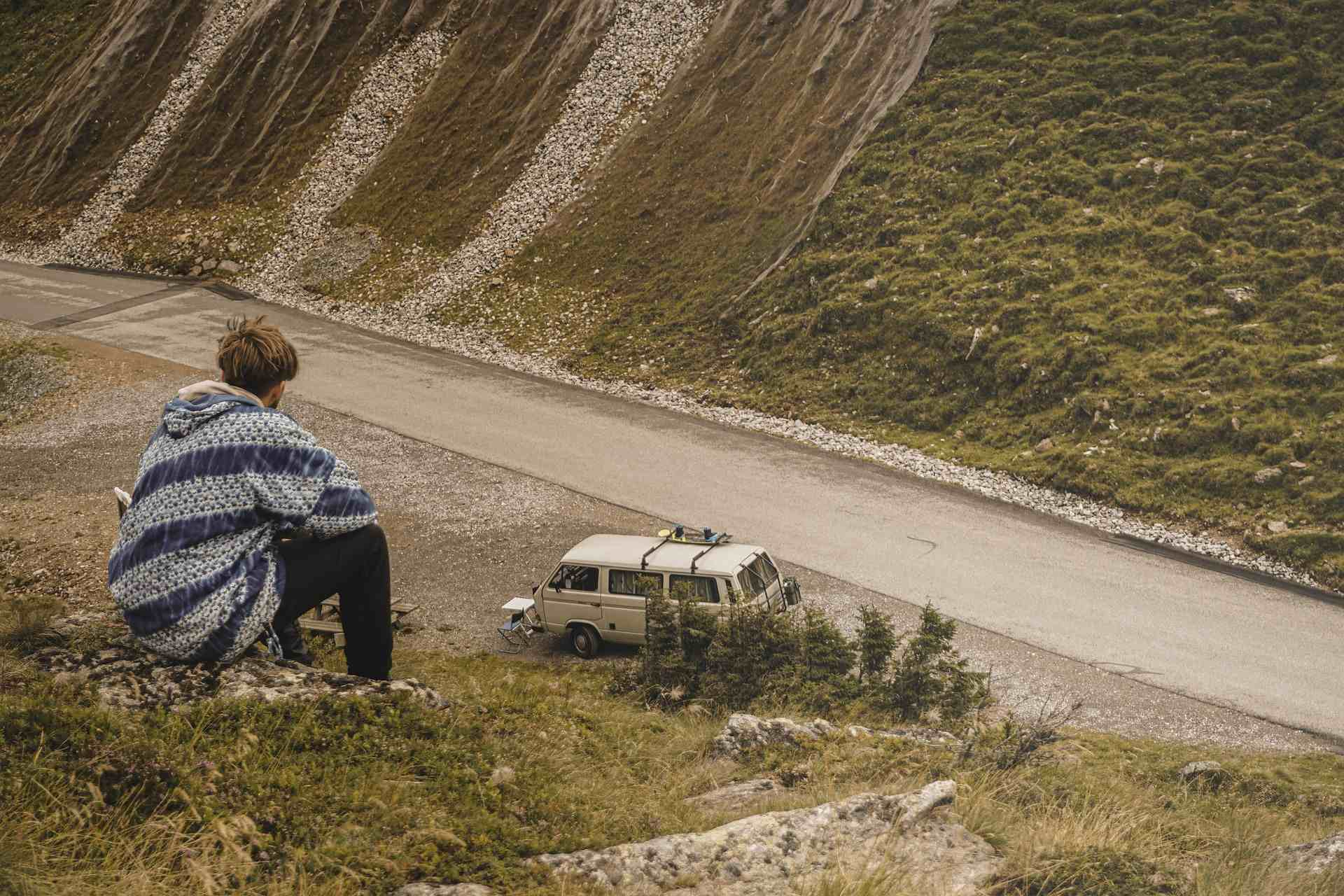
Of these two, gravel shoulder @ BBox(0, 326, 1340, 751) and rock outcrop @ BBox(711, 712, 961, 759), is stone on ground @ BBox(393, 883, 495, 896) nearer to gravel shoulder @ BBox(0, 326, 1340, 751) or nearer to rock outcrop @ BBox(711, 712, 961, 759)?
rock outcrop @ BBox(711, 712, 961, 759)

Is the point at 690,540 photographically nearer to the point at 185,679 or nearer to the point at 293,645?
the point at 293,645

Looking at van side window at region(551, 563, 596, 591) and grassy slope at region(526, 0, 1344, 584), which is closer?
van side window at region(551, 563, 596, 591)

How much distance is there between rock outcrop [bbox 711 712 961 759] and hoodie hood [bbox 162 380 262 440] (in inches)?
163

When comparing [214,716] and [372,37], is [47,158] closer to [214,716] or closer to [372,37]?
[372,37]

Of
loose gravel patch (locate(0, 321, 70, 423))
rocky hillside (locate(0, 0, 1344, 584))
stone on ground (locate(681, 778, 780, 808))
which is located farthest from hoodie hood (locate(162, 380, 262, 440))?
loose gravel patch (locate(0, 321, 70, 423))

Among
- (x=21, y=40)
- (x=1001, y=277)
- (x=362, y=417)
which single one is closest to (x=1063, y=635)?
(x=1001, y=277)

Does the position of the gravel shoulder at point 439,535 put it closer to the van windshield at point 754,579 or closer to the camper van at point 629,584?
the camper van at point 629,584

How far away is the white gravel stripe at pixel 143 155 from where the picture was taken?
36844 mm

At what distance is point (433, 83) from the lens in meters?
38.5

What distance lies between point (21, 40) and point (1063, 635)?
56.9m

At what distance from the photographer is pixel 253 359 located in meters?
5.13

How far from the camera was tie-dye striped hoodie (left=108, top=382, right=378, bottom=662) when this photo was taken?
15.4 ft

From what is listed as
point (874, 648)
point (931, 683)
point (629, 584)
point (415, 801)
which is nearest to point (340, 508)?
point (415, 801)

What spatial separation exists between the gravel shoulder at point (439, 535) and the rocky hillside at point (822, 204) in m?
5.50
